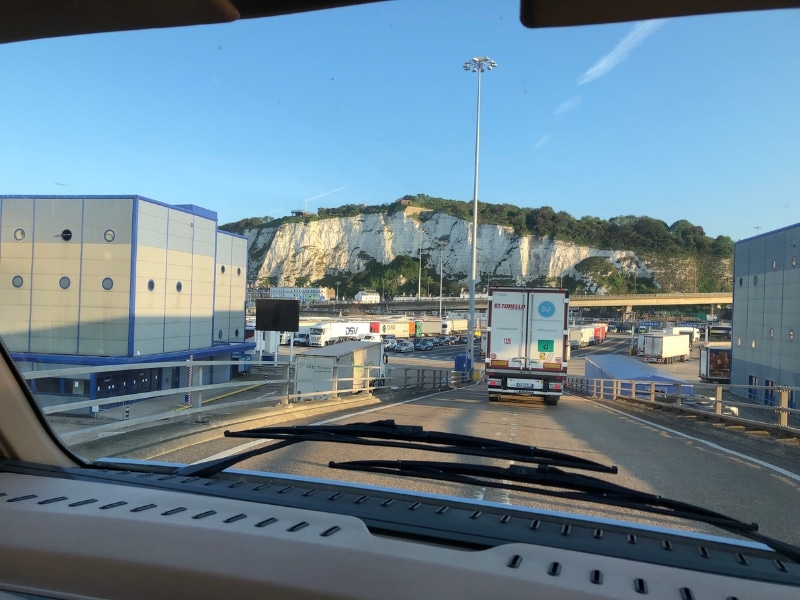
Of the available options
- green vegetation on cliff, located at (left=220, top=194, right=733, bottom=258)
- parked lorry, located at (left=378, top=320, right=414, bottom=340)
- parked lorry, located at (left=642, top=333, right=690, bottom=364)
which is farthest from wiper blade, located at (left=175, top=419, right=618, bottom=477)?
parked lorry, located at (left=642, top=333, right=690, bottom=364)

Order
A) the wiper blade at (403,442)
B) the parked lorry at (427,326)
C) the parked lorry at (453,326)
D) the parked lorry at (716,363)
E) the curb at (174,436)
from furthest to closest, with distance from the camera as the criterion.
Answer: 1. the parked lorry at (453,326)
2. the parked lorry at (427,326)
3. the parked lorry at (716,363)
4. the curb at (174,436)
5. the wiper blade at (403,442)

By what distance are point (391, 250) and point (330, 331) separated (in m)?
22.6

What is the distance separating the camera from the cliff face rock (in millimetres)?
8797

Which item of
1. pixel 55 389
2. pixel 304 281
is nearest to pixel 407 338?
pixel 304 281

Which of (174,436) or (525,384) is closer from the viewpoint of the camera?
(174,436)

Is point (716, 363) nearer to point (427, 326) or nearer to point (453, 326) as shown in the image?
point (427, 326)

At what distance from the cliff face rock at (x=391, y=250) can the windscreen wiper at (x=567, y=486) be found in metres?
4.42

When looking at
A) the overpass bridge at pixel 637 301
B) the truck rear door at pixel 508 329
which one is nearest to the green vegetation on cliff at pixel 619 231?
the overpass bridge at pixel 637 301

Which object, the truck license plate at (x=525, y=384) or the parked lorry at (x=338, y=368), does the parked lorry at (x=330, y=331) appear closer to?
the parked lorry at (x=338, y=368)

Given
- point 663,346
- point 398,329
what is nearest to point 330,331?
point 398,329

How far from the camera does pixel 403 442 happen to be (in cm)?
281

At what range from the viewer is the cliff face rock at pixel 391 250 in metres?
8.80

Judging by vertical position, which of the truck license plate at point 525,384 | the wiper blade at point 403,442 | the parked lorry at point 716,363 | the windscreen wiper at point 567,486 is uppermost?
the wiper blade at point 403,442

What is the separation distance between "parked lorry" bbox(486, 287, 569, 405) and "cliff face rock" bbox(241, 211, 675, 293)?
1.36 metres
